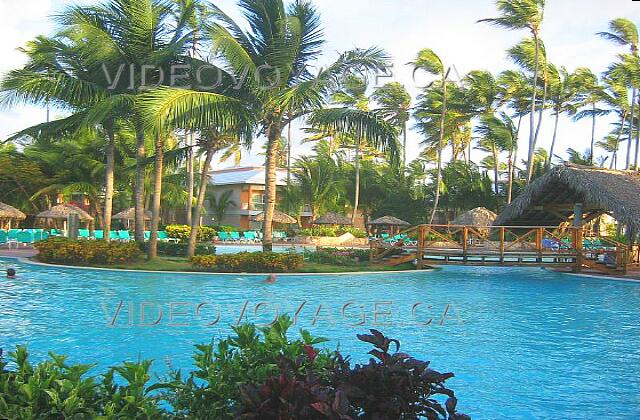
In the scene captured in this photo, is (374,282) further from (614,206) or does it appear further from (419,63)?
(419,63)

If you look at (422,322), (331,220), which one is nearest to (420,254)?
(422,322)

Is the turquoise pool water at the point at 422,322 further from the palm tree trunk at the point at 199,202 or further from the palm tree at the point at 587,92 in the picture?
the palm tree at the point at 587,92

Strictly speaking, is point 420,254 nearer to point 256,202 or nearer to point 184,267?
point 184,267

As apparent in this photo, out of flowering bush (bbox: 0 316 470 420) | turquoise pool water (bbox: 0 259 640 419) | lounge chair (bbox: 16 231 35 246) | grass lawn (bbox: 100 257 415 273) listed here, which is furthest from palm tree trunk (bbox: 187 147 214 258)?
flowering bush (bbox: 0 316 470 420)

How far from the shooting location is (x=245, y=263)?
51.2 ft

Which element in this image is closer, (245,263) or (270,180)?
(245,263)

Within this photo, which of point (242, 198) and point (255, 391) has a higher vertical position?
point (242, 198)

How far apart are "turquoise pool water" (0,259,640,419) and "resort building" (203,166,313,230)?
26.1 meters

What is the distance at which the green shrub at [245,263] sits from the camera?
614 inches

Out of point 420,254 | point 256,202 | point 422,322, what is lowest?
point 422,322

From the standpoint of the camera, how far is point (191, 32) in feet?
54.1

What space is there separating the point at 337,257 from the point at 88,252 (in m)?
7.43

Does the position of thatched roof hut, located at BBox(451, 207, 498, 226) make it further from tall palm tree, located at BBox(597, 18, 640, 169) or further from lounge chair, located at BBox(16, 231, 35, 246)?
lounge chair, located at BBox(16, 231, 35, 246)

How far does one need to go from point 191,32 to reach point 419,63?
16.0m
